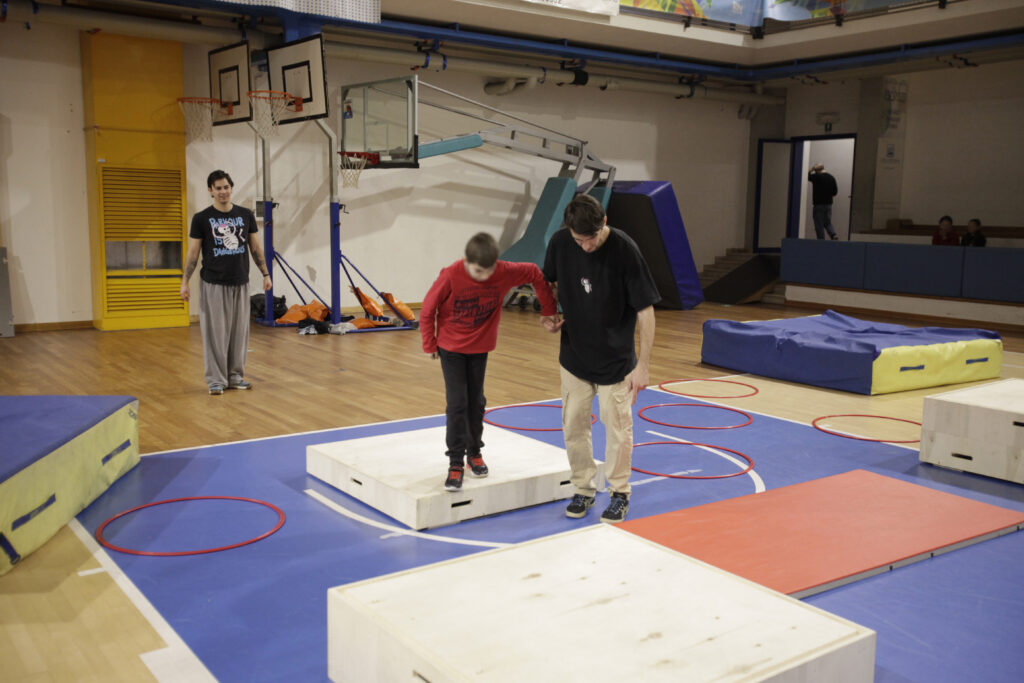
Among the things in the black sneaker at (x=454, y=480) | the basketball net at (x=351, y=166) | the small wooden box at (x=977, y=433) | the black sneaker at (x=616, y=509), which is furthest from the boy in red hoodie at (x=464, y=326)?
the basketball net at (x=351, y=166)

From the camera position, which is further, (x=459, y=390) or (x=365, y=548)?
(x=459, y=390)

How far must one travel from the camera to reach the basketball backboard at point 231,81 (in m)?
10.2

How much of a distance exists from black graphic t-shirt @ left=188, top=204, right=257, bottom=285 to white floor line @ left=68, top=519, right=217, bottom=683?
3.49 metres

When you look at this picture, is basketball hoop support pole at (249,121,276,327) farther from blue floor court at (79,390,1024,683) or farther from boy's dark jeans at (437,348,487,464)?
boy's dark jeans at (437,348,487,464)

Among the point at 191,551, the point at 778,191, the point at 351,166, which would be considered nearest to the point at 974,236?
the point at 778,191

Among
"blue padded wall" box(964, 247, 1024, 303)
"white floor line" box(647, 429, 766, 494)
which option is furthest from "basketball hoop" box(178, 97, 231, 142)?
"blue padded wall" box(964, 247, 1024, 303)

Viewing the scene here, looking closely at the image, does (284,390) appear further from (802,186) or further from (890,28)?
(802,186)

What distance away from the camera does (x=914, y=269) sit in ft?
42.8

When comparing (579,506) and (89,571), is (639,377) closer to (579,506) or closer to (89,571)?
(579,506)

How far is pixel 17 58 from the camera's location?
10156mm

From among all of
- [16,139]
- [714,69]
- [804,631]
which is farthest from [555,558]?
[714,69]

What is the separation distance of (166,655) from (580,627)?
1.41 metres

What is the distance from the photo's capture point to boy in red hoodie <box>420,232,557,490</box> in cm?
423

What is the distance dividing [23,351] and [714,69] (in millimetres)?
11166
